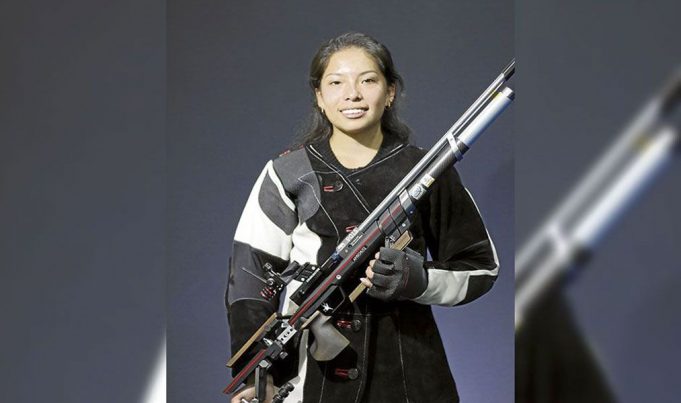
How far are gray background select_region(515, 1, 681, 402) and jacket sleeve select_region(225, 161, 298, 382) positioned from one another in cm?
79

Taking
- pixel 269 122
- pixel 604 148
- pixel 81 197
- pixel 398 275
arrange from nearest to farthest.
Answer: pixel 604 148
pixel 398 275
pixel 269 122
pixel 81 197

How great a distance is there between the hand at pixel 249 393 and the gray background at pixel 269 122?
12cm

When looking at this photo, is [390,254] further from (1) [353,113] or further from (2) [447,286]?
(1) [353,113]

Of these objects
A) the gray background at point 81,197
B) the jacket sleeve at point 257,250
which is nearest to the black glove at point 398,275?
the jacket sleeve at point 257,250

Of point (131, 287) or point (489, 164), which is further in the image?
point (131, 287)

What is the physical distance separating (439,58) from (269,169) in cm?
53

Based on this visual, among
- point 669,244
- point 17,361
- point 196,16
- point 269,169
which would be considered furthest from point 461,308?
point 17,361

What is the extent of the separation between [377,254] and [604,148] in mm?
708

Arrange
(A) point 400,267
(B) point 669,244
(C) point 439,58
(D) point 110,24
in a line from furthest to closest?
1. (D) point 110,24
2. (C) point 439,58
3. (A) point 400,267
4. (B) point 669,244

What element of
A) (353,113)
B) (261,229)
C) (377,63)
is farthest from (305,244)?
(377,63)

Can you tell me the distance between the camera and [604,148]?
2.09 m

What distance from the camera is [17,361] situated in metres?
3.07

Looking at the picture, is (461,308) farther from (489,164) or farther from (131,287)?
(131,287)

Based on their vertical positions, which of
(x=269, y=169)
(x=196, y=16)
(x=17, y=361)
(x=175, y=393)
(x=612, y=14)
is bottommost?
(x=17, y=361)
